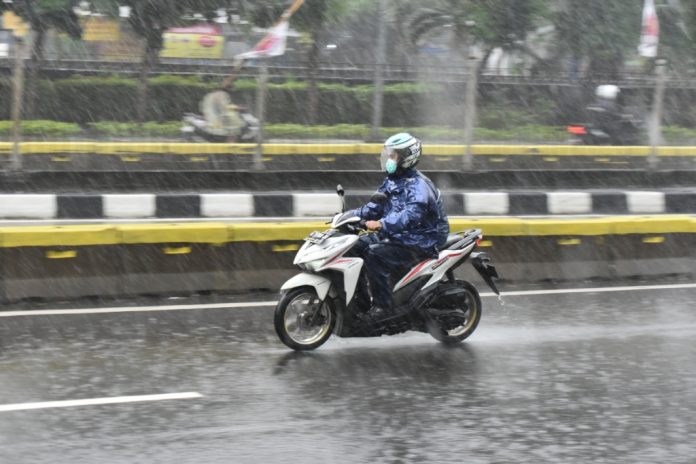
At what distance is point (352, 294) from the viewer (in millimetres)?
7875

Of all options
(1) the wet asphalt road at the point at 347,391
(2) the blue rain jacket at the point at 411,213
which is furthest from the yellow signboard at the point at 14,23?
Result: (2) the blue rain jacket at the point at 411,213

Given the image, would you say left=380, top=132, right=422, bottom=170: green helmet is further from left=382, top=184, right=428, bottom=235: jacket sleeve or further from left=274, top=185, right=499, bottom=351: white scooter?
left=274, top=185, right=499, bottom=351: white scooter

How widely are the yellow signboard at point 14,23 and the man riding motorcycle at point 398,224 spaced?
65.9ft

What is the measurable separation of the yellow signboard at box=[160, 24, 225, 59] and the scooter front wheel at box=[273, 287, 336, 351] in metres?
13.9

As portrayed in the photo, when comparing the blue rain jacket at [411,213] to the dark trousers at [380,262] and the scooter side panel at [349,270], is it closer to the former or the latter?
the dark trousers at [380,262]

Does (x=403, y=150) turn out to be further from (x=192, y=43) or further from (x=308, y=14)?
(x=308, y=14)

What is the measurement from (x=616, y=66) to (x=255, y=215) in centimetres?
2177

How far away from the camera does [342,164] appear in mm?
19125

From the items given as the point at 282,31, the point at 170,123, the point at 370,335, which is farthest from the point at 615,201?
the point at 370,335

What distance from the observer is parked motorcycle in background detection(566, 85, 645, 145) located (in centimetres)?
A: 2300

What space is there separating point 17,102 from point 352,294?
907cm

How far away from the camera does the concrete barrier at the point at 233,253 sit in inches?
374

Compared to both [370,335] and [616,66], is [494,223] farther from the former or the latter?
[616,66]

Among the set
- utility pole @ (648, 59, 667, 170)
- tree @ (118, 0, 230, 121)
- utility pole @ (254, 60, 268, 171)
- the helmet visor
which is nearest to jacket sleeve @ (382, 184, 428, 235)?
the helmet visor
